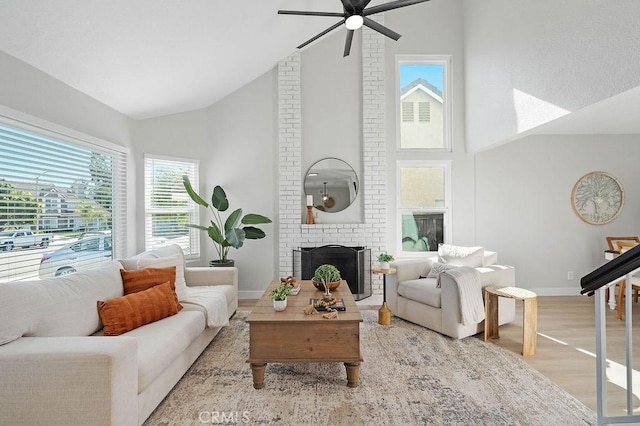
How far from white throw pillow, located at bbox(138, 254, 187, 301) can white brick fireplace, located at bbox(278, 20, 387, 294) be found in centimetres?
191

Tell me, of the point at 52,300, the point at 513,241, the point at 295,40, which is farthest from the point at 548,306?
the point at 52,300

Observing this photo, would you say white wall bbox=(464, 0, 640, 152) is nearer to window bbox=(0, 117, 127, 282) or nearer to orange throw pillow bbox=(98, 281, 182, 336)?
orange throw pillow bbox=(98, 281, 182, 336)

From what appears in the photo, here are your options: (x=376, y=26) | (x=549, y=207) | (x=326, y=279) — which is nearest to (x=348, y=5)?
(x=376, y=26)

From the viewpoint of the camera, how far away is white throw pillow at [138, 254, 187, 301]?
324 centimetres

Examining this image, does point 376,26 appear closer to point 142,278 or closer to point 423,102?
point 423,102

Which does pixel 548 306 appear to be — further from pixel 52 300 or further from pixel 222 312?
pixel 52 300

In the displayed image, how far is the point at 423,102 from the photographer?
5520mm

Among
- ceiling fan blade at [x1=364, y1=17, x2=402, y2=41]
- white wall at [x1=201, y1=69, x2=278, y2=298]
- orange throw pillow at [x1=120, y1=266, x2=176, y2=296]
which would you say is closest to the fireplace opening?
white wall at [x1=201, y1=69, x2=278, y2=298]

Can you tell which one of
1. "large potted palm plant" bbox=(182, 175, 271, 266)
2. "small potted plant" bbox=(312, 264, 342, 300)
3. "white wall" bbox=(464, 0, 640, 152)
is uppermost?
"white wall" bbox=(464, 0, 640, 152)

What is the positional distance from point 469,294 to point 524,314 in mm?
474

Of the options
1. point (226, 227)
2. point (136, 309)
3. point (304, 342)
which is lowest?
point (304, 342)

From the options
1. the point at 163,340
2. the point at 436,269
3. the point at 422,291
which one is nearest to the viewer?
the point at 163,340

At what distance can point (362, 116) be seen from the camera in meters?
5.38

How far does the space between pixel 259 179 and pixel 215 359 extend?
9.45 ft
